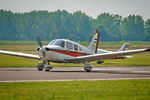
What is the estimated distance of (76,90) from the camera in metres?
21.1

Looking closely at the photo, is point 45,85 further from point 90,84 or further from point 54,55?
point 54,55

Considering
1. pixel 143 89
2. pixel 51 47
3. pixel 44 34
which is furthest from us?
pixel 44 34

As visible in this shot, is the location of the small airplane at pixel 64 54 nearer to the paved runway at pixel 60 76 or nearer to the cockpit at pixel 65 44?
the cockpit at pixel 65 44

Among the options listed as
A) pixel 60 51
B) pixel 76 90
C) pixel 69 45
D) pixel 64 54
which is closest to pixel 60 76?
pixel 60 51

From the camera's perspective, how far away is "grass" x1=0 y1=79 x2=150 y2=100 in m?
18.8

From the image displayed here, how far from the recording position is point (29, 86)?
22531 millimetres

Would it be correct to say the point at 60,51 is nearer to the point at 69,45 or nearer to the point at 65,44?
the point at 65,44

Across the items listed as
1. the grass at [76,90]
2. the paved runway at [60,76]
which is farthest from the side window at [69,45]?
the grass at [76,90]

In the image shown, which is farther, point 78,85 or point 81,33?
point 81,33

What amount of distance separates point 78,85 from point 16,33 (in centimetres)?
17256

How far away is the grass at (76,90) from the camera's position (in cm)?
1883

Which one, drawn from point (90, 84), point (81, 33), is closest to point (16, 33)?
point (81, 33)

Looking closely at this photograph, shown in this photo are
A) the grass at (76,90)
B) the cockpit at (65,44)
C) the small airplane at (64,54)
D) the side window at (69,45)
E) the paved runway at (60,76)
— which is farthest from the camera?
the side window at (69,45)

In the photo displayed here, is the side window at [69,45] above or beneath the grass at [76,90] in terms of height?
above
